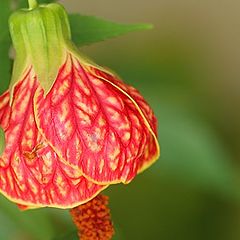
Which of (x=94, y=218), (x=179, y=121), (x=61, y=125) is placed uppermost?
(x=61, y=125)

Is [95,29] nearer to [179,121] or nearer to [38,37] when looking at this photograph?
[38,37]

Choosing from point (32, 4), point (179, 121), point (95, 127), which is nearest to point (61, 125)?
point (95, 127)

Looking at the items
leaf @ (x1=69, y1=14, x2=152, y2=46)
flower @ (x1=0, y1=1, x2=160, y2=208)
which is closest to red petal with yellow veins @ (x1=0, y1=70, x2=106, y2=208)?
flower @ (x1=0, y1=1, x2=160, y2=208)

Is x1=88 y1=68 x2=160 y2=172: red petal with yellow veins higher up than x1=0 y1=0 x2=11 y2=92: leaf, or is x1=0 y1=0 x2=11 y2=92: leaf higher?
x1=0 y1=0 x2=11 y2=92: leaf

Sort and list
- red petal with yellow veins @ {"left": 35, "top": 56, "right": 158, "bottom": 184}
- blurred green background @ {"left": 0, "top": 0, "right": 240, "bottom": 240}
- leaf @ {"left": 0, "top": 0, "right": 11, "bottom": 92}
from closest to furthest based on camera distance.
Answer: red petal with yellow veins @ {"left": 35, "top": 56, "right": 158, "bottom": 184} → leaf @ {"left": 0, "top": 0, "right": 11, "bottom": 92} → blurred green background @ {"left": 0, "top": 0, "right": 240, "bottom": 240}

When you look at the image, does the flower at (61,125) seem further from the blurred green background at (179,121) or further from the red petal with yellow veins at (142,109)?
the blurred green background at (179,121)

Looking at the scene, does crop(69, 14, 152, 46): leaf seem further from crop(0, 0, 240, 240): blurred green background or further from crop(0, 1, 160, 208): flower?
crop(0, 0, 240, 240): blurred green background

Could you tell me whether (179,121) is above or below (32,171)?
below
